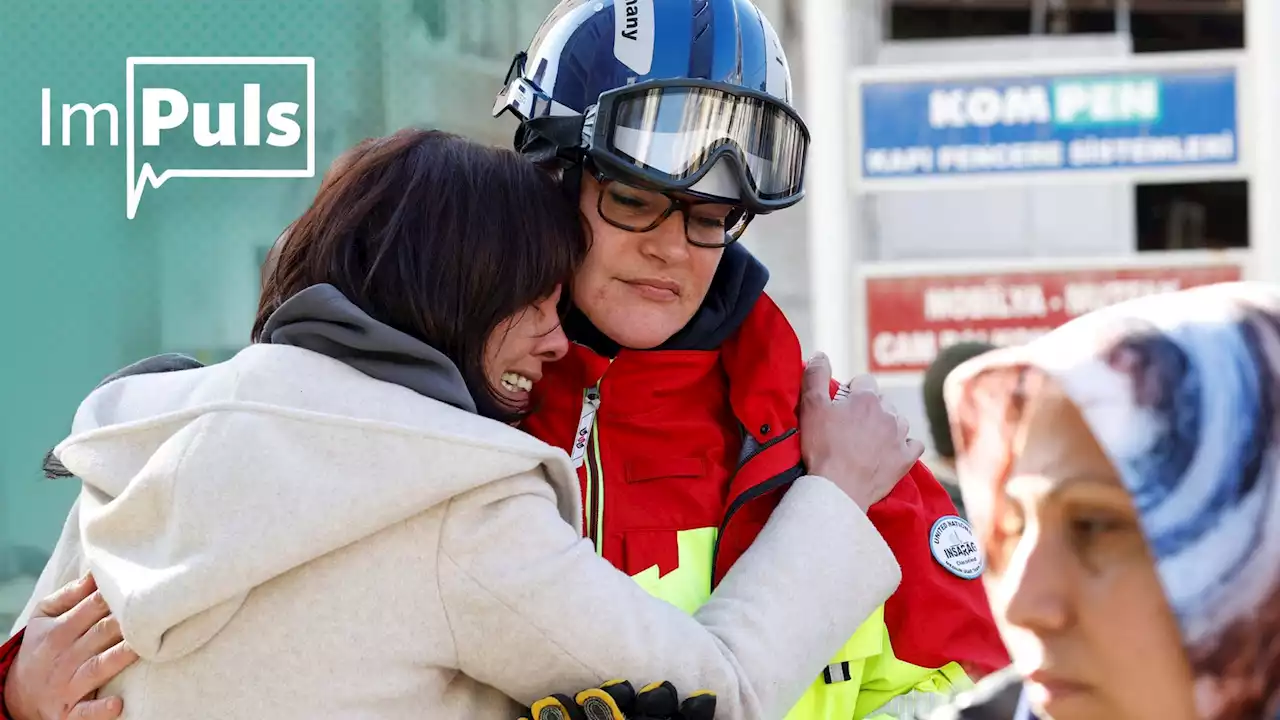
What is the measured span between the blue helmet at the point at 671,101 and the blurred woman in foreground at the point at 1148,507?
105 cm

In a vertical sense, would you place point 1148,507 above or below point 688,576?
above

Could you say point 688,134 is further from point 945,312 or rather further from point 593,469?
point 945,312

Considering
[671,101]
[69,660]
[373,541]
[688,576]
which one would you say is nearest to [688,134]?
[671,101]

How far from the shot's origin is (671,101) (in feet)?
6.82

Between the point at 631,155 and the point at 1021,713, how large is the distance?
106cm

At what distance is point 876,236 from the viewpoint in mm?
5492

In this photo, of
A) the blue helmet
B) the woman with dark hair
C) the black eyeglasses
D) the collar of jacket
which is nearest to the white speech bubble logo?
the blue helmet

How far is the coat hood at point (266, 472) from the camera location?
1.55 metres

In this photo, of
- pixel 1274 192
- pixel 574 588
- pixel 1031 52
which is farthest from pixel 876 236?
pixel 574 588

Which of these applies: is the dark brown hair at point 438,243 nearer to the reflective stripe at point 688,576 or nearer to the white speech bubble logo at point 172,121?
the reflective stripe at point 688,576

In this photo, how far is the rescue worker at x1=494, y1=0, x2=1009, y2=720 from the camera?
201cm

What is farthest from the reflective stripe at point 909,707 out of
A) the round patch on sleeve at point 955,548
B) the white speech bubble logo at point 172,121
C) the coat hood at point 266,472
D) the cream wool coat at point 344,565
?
the white speech bubble logo at point 172,121

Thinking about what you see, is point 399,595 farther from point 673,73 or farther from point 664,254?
point 673,73

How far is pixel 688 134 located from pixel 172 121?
3341 mm
